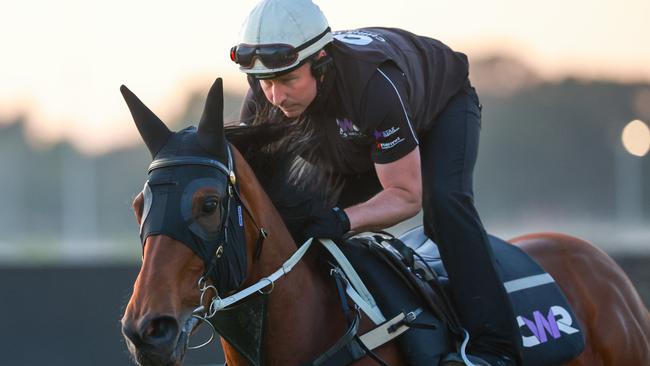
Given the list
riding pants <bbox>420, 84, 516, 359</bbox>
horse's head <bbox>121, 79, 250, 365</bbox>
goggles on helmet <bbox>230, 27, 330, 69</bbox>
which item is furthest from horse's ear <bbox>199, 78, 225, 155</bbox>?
riding pants <bbox>420, 84, 516, 359</bbox>

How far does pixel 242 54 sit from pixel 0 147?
16.8 meters

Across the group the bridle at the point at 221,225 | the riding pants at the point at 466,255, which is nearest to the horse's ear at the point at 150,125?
the bridle at the point at 221,225

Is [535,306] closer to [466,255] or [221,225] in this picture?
[466,255]

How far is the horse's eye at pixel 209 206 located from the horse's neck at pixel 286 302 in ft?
0.92

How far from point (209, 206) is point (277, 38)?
2.59ft

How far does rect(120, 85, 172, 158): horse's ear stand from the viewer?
426cm

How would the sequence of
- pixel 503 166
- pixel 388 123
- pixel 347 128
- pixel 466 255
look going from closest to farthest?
pixel 388 123 → pixel 347 128 → pixel 466 255 → pixel 503 166

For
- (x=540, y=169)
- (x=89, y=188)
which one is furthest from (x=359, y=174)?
(x=540, y=169)

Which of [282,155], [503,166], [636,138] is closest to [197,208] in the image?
[282,155]

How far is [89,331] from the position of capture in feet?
31.4

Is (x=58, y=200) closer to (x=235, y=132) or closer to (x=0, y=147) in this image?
(x=0, y=147)

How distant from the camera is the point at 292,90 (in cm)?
462

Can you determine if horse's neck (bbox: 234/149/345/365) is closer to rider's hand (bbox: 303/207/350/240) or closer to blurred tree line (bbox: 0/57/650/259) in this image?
rider's hand (bbox: 303/207/350/240)

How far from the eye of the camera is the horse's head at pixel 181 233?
3.86 m
